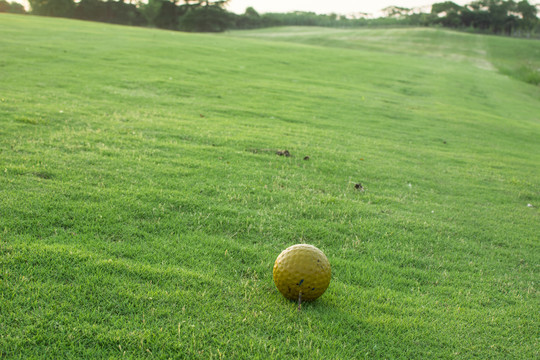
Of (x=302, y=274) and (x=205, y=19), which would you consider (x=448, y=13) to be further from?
(x=302, y=274)

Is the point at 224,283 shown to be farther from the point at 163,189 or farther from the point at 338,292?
the point at 163,189

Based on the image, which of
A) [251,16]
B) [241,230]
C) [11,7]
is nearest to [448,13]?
[251,16]

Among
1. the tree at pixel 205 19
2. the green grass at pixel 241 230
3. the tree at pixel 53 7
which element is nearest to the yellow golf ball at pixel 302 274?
the green grass at pixel 241 230

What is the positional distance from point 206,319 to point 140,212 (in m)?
2.61

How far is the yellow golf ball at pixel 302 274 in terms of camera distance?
4250 millimetres

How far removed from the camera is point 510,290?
211 inches

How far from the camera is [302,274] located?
4238 millimetres

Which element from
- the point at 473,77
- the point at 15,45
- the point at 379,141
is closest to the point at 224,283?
the point at 379,141

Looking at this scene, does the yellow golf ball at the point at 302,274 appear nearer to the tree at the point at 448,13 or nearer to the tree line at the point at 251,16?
→ the tree line at the point at 251,16

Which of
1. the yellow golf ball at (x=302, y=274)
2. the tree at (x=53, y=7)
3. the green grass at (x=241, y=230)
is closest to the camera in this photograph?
the green grass at (x=241, y=230)

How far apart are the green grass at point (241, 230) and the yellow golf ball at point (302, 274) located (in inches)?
8.5

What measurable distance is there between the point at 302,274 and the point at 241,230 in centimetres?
194

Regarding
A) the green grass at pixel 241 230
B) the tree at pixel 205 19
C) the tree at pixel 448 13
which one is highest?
the tree at pixel 448 13

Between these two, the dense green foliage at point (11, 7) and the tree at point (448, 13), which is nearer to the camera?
the dense green foliage at point (11, 7)
